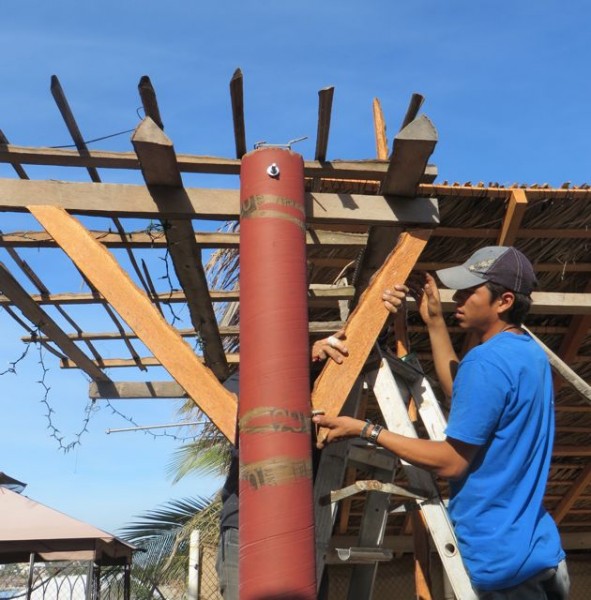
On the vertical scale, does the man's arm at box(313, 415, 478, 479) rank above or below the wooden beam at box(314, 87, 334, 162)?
below

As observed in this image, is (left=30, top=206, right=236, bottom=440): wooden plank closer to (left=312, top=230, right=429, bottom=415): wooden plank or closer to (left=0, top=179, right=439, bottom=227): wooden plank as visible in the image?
(left=0, top=179, right=439, bottom=227): wooden plank

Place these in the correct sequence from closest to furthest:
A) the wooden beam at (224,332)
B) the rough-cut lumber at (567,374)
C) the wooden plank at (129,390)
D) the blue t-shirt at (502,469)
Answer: the blue t-shirt at (502,469), the rough-cut lumber at (567,374), the wooden beam at (224,332), the wooden plank at (129,390)

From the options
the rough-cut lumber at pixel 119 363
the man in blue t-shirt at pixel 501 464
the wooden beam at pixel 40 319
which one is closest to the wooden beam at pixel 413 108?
the man in blue t-shirt at pixel 501 464

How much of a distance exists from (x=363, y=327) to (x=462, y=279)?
50 cm

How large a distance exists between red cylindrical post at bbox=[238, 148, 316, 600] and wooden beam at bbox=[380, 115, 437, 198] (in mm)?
403

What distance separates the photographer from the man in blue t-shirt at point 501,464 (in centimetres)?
194

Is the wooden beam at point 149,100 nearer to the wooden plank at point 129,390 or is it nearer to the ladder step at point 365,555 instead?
the ladder step at point 365,555

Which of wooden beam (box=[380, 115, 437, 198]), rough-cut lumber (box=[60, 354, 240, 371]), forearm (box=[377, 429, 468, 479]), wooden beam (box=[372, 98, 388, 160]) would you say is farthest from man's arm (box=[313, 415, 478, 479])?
rough-cut lumber (box=[60, 354, 240, 371])

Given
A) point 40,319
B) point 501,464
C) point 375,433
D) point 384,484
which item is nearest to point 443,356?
point 384,484

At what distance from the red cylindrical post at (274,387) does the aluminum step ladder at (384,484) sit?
1.12ft

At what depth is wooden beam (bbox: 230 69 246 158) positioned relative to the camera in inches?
105

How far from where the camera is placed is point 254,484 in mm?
2180

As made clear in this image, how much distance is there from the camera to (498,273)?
2.26 m

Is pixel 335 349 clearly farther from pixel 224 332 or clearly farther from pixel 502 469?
pixel 224 332
